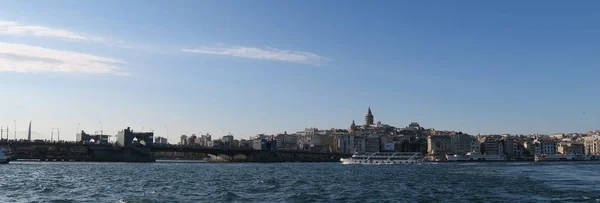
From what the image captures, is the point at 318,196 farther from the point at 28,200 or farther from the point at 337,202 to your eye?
the point at 28,200

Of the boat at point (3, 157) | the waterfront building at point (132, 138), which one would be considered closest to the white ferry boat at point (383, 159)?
the waterfront building at point (132, 138)

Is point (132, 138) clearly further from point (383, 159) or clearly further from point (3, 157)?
point (383, 159)

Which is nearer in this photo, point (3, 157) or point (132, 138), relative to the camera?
point (3, 157)

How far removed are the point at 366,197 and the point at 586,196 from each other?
13631 millimetres

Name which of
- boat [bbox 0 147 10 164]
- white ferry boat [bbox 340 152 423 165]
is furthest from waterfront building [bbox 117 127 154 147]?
white ferry boat [bbox 340 152 423 165]

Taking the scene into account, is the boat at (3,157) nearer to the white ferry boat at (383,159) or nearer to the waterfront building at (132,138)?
the waterfront building at (132,138)

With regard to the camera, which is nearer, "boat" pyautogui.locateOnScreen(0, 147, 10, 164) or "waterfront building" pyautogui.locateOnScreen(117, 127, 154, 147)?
"boat" pyautogui.locateOnScreen(0, 147, 10, 164)

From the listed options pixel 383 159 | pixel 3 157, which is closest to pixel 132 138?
pixel 3 157

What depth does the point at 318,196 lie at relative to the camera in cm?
4116

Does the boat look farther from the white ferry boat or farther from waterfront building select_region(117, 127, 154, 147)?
the white ferry boat

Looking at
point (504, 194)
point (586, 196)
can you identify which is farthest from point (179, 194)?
point (586, 196)

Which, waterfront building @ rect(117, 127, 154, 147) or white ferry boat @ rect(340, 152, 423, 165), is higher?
waterfront building @ rect(117, 127, 154, 147)

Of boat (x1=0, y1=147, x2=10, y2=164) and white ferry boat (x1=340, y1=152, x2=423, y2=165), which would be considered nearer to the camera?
boat (x1=0, y1=147, x2=10, y2=164)

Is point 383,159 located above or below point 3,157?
below
